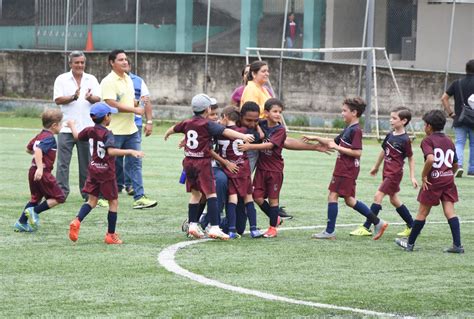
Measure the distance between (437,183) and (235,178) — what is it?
6.96ft

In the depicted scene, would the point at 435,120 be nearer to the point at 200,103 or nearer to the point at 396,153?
the point at 396,153

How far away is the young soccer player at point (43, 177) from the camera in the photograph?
11.9 meters

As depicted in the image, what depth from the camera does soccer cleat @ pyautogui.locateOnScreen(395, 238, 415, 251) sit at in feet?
35.8

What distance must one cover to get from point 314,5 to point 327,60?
1686 mm

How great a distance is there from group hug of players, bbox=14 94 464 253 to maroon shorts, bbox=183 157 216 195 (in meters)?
0.01

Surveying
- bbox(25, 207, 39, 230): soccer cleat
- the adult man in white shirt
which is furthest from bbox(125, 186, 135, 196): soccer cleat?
bbox(25, 207, 39, 230): soccer cleat

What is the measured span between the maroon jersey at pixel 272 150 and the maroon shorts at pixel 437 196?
5.58 ft

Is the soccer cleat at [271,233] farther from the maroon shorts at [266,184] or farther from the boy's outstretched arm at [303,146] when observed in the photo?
the boy's outstretched arm at [303,146]

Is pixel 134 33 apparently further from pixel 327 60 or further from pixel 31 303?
pixel 31 303

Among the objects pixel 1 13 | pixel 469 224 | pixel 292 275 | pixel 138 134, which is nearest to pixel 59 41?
pixel 1 13

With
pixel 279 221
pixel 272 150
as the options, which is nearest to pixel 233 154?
pixel 272 150

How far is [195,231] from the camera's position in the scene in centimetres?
1145

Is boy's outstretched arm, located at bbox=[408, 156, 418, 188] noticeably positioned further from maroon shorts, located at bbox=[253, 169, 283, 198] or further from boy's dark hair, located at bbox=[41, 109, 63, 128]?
boy's dark hair, located at bbox=[41, 109, 63, 128]

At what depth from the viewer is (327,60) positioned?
110ft
